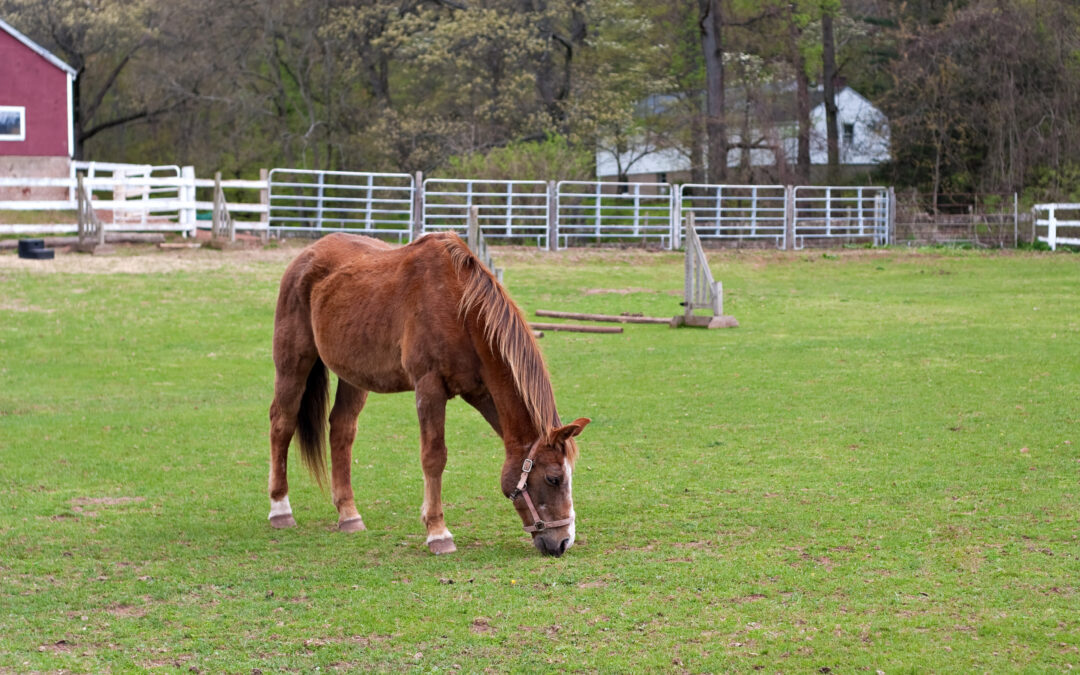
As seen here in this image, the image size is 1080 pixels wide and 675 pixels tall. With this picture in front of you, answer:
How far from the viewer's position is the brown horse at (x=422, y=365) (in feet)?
18.9

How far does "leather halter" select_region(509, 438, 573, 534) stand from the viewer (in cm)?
567

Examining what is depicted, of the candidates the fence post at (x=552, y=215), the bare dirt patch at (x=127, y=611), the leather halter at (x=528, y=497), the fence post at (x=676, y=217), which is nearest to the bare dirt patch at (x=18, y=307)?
the bare dirt patch at (x=127, y=611)

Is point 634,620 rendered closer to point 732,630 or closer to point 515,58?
point 732,630

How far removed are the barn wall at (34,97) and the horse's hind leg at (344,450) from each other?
27.4 metres

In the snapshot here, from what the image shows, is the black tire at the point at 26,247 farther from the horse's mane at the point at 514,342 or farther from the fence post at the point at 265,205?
the horse's mane at the point at 514,342

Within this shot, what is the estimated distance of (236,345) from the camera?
47.4 feet

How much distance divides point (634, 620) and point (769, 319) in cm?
1304

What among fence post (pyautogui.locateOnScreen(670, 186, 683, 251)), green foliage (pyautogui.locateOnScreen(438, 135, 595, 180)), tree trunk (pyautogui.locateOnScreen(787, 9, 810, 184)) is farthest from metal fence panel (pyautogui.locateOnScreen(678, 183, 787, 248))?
tree trunk (pyautogui.locateOnScreen(787, 9, 810, 184))

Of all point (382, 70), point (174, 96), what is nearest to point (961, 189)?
point (382, 70)

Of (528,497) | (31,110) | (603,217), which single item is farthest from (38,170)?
(528,497)

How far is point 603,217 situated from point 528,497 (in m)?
22.5

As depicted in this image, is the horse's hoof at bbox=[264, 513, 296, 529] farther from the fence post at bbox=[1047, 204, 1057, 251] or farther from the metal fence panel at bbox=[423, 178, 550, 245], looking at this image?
the fence post at bbox=[1047, 204, 1057, 251]

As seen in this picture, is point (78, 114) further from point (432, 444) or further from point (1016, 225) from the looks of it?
point (432, 444)

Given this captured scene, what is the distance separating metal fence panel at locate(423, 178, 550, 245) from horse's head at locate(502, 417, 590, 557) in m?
21.1
